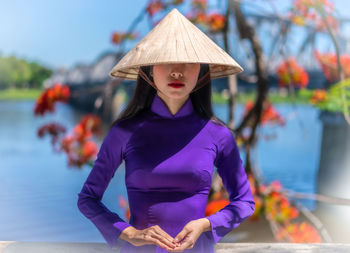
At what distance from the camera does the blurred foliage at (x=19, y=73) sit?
1859 cm

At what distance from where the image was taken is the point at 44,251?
153 centimetres

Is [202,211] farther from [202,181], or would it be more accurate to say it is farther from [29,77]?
[29,77]

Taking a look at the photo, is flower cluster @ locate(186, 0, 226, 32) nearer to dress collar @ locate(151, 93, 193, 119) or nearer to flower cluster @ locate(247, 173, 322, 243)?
flower cluster @ locate(247, 173, 322, 243)

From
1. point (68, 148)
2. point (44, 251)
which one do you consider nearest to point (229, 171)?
point (44, 251)

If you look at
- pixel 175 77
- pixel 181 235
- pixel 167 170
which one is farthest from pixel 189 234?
pixel 175 77

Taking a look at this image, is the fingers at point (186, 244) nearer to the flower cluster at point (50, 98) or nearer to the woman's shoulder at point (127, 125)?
the woman's shoulder at point (127, 125)

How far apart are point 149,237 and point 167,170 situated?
18 cm

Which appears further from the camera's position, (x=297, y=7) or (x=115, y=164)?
(x=297, y=7)

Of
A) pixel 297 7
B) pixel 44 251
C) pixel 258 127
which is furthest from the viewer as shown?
pixel 297 7

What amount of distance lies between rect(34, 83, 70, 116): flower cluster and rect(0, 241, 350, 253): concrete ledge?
2053 mm

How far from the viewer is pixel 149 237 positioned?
3.61 feet

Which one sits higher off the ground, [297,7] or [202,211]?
[297,7]

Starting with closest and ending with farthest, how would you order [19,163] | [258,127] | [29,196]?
[258,127]
[29,196]
[19,163]

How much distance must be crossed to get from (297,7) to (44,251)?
2790 millimetres
